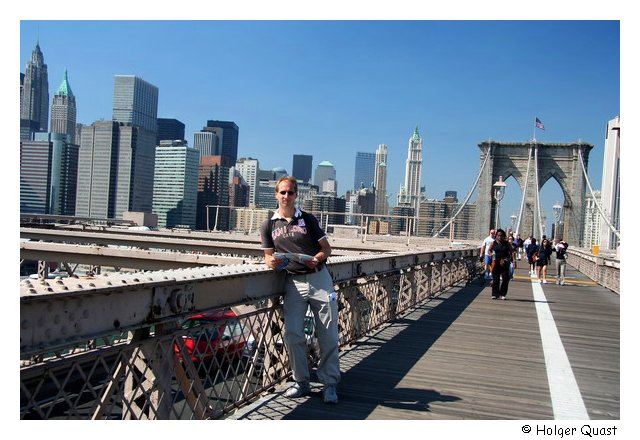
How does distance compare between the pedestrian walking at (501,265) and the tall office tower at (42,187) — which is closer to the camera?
the pedestrian walking at (501,265)

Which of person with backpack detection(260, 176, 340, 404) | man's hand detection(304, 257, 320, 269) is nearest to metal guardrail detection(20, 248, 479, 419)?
person with backpack detection(260, 176, 340, 404)

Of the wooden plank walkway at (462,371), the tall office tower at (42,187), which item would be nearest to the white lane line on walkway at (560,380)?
the wooden plank walkway at (462,371)

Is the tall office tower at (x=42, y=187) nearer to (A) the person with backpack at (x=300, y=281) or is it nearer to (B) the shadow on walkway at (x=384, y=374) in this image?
(B) the shadow on walkway at (x=384, y=374)

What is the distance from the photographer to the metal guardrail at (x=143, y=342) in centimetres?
315

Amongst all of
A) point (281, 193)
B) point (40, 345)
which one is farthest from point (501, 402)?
point (40, 345)

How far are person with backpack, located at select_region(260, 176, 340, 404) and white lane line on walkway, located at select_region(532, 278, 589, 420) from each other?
177cm

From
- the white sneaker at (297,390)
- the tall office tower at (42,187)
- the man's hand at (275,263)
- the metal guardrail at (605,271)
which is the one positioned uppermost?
the tall office tower at (42,187)

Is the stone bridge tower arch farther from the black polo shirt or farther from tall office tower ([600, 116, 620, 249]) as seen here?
the black polo shirt

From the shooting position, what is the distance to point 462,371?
6.45 metres

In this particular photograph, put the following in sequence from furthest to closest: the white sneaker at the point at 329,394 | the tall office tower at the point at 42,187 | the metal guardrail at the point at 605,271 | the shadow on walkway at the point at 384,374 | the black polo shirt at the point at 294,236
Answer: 1. the tall office tower at the point at 42,187
2. the metal guardrail at the point at 605,271
3. the black polo shirt at the point at 294,236
4. the white sneaker at the point at 329,394
5. the shadow on walkway at the point at 384,374

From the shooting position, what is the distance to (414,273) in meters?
11.5

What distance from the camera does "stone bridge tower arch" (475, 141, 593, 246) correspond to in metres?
89.0

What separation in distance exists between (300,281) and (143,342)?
1746 mm

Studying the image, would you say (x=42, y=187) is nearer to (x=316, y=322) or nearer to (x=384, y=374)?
(x=384, y=374)
